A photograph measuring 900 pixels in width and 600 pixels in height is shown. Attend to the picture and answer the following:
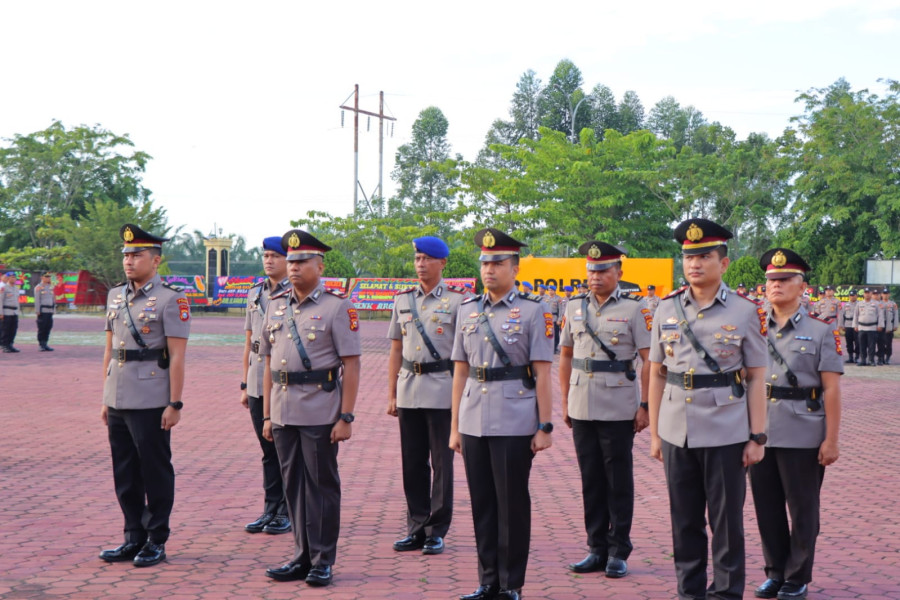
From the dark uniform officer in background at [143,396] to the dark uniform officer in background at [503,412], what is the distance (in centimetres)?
194

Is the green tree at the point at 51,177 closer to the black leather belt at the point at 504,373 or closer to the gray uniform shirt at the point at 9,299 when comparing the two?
the gray uniform shirt at the point at 9,299

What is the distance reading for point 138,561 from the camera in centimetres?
559

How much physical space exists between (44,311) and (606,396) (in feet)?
Answer: 65.6

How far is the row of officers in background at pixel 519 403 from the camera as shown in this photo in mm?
4703

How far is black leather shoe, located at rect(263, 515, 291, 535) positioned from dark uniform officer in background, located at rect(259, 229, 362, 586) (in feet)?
3.40

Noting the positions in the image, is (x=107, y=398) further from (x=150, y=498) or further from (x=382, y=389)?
(x=382, y=389)

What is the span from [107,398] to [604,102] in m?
57.5

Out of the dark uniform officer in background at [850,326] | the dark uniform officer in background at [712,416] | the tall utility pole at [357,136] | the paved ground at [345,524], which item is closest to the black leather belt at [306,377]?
the paved ground at [345,524]

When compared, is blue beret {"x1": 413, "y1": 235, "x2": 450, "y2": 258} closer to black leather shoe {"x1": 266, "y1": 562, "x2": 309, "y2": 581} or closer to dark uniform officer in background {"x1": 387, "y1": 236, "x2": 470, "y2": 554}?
dark uniform officer in background {"x1": 387, "y1": 236, "x2": 470, "y2": 554}

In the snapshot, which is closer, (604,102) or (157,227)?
(157,227)

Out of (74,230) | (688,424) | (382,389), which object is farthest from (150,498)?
(74,230)

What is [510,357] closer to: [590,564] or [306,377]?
[306,377]

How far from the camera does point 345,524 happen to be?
6770mm

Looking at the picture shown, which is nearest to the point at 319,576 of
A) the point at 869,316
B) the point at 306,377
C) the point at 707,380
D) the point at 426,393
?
the point at 306,377
